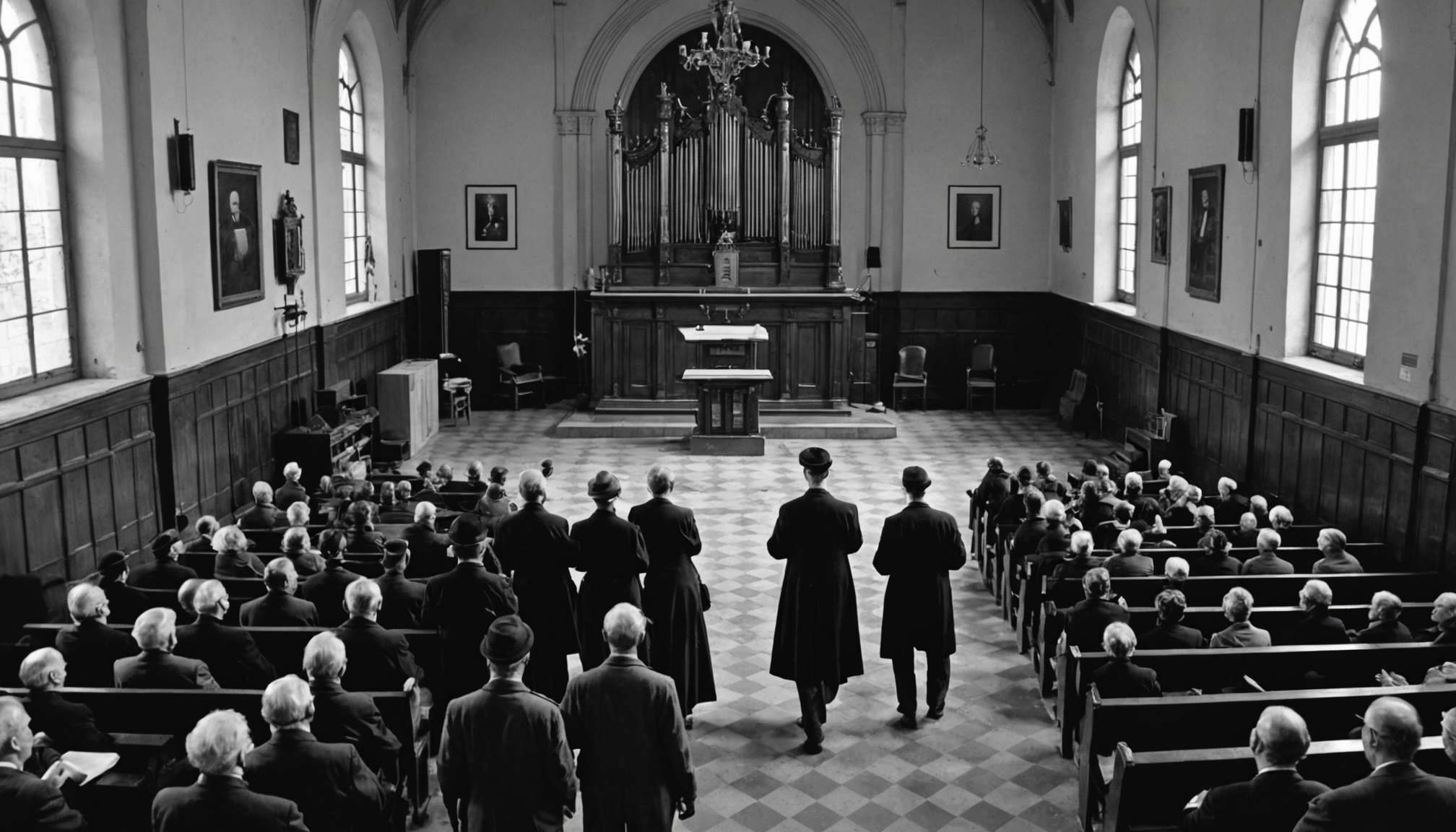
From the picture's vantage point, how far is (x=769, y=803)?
20.1ft

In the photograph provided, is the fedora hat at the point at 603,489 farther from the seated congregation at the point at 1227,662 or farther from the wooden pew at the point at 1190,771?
the wooden pew at the point at 1190,771

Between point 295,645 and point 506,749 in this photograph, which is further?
point 295,645

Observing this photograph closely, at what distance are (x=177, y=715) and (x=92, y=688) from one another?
1.57 feet

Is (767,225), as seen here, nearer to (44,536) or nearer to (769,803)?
(44,536)

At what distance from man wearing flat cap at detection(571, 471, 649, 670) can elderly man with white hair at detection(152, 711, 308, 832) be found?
2.63 metres

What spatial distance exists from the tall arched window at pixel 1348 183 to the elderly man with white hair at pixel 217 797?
28.7 ft

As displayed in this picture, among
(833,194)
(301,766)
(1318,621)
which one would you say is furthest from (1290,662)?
(833,194)

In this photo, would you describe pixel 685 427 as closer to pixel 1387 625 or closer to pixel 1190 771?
pixel 1387 625

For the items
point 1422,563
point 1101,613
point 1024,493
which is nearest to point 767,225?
point 1024,493

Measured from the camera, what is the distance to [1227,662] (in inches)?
240

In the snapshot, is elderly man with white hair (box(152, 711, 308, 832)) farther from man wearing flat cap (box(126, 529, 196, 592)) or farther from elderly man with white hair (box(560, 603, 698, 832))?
man wearing flat cap (box(126, 529, 196, 592))

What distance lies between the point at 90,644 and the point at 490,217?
13.3m

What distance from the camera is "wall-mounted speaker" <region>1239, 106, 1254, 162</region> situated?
11.5 m

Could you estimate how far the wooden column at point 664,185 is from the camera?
17625 millimetres
